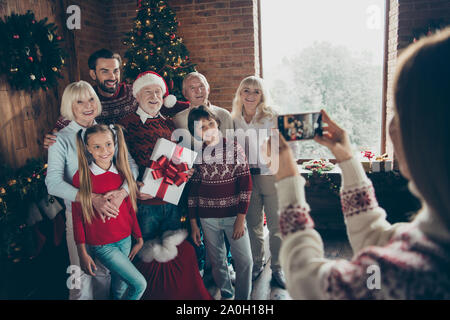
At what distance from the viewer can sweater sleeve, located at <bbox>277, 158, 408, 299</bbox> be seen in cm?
76

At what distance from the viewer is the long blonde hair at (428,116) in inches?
26.1

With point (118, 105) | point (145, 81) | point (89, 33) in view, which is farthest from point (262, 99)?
point (89, 33)

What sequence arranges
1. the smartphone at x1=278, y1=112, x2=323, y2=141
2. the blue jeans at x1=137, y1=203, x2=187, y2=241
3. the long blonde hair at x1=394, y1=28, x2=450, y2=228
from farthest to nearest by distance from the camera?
the blue jeans at x1=137, y1=203, x2=187, y2=241
the smartphone at x1=278, y1=112, x2=323, y2=141
the long blonde hair at x1=394, y1=28, x2=450, y2=228

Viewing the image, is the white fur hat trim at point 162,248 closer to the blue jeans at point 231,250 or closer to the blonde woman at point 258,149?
the blue jeans at point 231,250

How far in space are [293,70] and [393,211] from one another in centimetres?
194

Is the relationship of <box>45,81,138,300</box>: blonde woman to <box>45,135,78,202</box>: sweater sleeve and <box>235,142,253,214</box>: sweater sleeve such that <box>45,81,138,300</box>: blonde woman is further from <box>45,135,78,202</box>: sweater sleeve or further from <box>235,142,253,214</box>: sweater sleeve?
<box>235,142,253,214</box>: sweater sleeve

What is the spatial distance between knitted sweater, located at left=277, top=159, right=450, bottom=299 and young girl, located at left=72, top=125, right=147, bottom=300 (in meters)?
1.26

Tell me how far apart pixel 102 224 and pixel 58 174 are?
39 centimetres

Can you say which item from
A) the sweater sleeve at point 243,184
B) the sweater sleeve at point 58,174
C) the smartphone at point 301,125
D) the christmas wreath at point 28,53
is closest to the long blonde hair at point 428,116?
the smartphone at point 301,125

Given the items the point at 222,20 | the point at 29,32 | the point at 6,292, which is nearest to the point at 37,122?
the point at 29,32

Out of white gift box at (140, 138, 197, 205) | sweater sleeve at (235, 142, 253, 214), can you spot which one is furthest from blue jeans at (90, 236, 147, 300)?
sweater sleeve at (235, 142, 253, 214)

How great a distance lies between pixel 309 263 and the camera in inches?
33.1

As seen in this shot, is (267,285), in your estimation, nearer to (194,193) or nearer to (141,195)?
(194,193)

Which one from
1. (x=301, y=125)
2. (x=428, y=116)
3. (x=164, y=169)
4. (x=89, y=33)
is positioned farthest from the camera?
(x=89, y=33)
